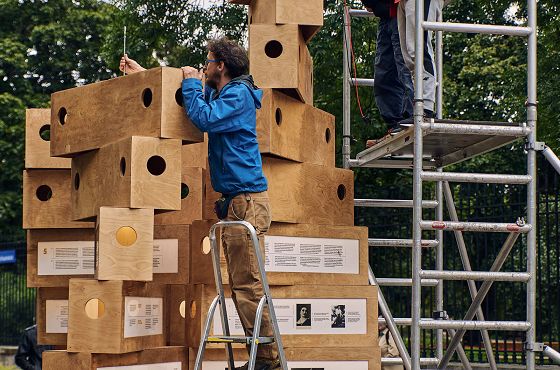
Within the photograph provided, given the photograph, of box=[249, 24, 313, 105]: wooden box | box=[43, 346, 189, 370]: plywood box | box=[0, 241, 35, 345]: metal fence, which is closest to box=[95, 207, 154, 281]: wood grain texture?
box=[43, 346, 189, 370]: plywood box

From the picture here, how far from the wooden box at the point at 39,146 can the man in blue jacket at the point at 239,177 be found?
1.89 meters

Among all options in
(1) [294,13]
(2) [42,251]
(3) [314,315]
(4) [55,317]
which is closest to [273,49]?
(1) [294,13]

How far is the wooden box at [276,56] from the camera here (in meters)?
6.99

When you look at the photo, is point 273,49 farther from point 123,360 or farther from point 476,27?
point 123,360

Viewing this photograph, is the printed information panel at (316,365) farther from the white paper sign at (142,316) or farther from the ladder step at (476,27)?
the ladder step at (476,27)

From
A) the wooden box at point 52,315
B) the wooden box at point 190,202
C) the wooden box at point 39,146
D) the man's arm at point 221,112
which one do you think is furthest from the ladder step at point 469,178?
the wooden box at point 52,315

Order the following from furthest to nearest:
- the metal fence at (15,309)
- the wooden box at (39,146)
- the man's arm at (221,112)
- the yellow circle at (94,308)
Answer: the metal fence at (15,309), the wooden box at (39,146), the yellow circle at (94,308), the man's arm at (221,112)

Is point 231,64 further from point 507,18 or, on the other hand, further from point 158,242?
point 507,18

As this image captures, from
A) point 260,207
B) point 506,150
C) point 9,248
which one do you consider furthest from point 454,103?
point 260,207

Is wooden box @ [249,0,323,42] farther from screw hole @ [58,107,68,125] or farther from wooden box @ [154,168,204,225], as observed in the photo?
screw hole @ [58,107,68,125]

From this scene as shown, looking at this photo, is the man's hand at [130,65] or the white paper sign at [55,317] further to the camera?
the white paper sign at [55,317]

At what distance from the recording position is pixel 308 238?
7074 mm

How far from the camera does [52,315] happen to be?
7734mm

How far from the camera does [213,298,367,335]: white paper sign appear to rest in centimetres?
690
